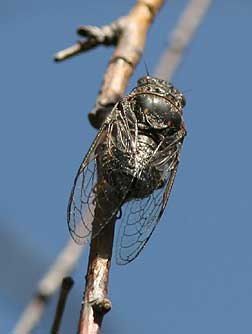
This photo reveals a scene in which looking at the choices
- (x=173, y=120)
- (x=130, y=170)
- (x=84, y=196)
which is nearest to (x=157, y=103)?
(x=173, y=120)

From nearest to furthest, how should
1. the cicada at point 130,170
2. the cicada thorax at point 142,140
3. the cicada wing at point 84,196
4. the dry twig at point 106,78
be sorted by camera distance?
the dry twig at point 106,78
the cicada wing at point 84,196
the cicada at point 130,170
the cicada thorax at point 142,140

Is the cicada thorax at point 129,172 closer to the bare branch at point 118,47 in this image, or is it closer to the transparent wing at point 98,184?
the transparent wing at point 98,184

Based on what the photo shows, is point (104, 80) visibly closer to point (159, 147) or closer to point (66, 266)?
point (159, 147)

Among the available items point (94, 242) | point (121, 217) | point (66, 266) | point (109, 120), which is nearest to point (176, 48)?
point (109, 120)

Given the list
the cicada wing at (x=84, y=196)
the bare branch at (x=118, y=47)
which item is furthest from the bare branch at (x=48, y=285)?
the bare branch at (x=118, y=47)

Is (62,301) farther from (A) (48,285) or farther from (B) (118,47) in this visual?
(B) (118,47)

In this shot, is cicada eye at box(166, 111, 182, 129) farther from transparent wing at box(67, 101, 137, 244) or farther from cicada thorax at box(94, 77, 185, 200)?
transparent wing at box(67, 101, 137, 244)
